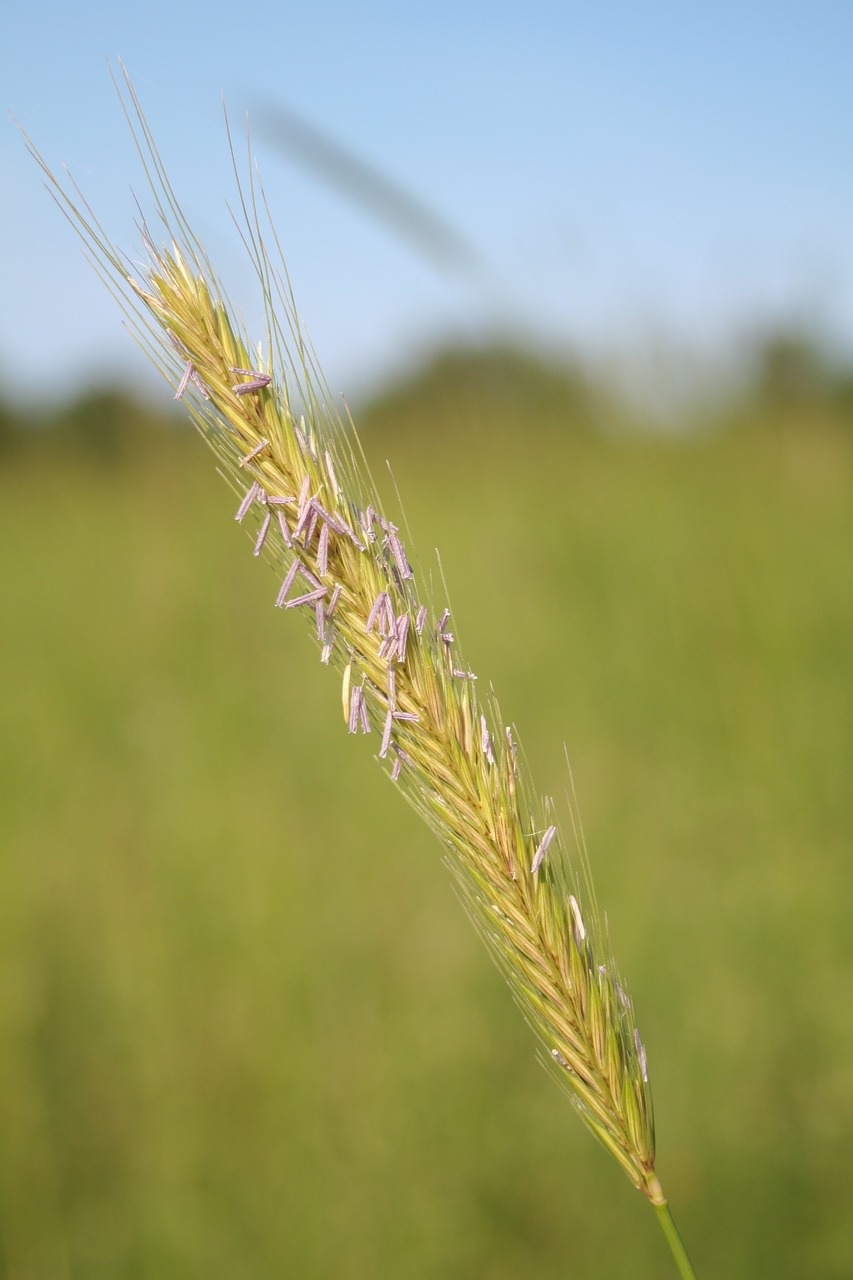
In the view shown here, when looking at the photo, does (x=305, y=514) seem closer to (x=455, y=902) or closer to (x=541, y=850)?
(x=541, y=850)

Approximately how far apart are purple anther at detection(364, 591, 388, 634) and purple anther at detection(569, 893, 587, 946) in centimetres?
19

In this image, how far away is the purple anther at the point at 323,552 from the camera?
1.80 ft

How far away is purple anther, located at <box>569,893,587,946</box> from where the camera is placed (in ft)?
1.90

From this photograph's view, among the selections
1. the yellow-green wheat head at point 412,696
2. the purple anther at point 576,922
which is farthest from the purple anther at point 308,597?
the purple anther at point 576,922

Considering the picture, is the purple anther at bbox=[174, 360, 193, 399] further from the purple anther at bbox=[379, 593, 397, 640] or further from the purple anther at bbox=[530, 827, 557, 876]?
the purple anther at bbox=[530, 827, 557, 876]

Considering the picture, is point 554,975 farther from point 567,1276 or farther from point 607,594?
point 607,594

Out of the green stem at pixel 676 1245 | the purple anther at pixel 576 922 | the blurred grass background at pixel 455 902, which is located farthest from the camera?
the blurred grass background at pixel 455 902

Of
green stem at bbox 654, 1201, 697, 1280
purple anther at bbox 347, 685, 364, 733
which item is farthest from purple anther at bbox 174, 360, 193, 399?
green stem at bbox 654, 1201, 697, 1280

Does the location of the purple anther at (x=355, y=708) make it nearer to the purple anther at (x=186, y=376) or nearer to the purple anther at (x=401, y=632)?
the purple anther at (x=401, y=632)

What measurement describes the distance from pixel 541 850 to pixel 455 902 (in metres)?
2.72

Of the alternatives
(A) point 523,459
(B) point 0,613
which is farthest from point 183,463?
(A) point 523,459

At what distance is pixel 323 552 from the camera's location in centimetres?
55

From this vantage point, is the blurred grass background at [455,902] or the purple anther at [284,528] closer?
the purple anther at [284,528]

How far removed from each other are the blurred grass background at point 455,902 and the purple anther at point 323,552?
1.53 m
